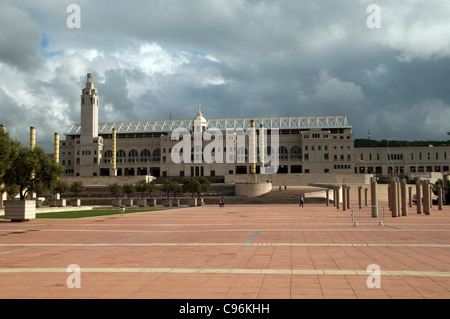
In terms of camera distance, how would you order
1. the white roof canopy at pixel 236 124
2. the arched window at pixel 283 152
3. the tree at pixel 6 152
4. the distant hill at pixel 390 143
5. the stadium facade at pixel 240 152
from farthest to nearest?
the distant hill at pixel 390 143 → the white roof canopy at pixel 236 124 → the arched window at pixel 283 152 → the stadium facade at pixel 240 152 → the tree at pixel 6 152

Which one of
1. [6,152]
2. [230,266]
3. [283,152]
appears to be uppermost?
[283,152]

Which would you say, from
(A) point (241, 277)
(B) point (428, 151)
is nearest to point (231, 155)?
(B) point (428, 151)

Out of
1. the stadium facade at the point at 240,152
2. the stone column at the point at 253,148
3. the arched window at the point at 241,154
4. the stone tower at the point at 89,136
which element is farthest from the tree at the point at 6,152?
the stone tower at the point at 89,136

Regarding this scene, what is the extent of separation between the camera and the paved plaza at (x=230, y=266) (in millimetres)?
7547

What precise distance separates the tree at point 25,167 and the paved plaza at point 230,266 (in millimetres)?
13217

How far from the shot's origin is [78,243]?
1540cm

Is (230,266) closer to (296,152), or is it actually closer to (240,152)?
(240,152)

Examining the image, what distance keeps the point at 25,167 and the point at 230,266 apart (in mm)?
23826

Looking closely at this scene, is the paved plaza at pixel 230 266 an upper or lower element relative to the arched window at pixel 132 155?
lower

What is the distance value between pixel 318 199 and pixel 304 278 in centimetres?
4984

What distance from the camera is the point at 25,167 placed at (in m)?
29.3

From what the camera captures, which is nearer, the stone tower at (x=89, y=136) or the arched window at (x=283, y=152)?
the arched window at (x=283, y=152)

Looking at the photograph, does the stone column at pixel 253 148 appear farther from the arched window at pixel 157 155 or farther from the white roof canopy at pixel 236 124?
the arched window at pixel 157 155

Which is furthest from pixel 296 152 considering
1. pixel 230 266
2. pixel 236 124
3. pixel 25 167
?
pixel 230 266
